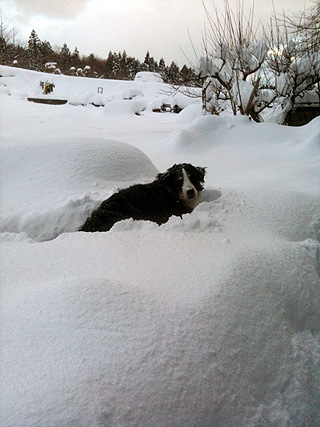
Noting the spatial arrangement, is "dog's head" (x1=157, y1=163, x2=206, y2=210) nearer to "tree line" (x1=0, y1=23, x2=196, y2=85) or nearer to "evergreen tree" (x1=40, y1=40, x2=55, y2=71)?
"tree line" (x1=0, y1=23, x2=196, y2=85)

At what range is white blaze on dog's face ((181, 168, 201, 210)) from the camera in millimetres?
3264

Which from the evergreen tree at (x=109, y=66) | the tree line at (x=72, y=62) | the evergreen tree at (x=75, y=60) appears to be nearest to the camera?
the tree line at (x=72, y=62)

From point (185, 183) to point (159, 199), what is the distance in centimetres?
32

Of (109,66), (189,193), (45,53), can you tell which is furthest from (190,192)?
(109,66)

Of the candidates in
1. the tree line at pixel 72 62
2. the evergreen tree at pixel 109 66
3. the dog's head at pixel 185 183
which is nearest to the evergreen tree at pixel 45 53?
the tree line at pixel 72 62

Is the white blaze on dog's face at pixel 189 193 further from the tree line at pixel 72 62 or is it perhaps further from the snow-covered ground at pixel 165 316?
the tree line at pixel 72 62

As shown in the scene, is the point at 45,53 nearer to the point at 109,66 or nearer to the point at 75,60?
the point at 75,60

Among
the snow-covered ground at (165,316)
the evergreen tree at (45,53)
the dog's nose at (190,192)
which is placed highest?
the evergreen tree at (45,53)

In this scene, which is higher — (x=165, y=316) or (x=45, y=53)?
(x=45, y=53)

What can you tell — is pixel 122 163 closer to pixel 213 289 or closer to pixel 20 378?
pixel 213 289

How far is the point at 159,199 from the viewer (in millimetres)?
3334

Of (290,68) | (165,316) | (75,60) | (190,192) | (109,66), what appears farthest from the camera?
(109,66)

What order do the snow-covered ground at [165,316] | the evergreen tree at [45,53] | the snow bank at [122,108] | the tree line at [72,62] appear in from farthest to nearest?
the evergreen tree at [45,53] → the tree line at [72,62] → the snow bank at [122,108] → the snow-covered ground at [165,316]

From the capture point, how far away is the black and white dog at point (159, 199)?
9.55 feet
